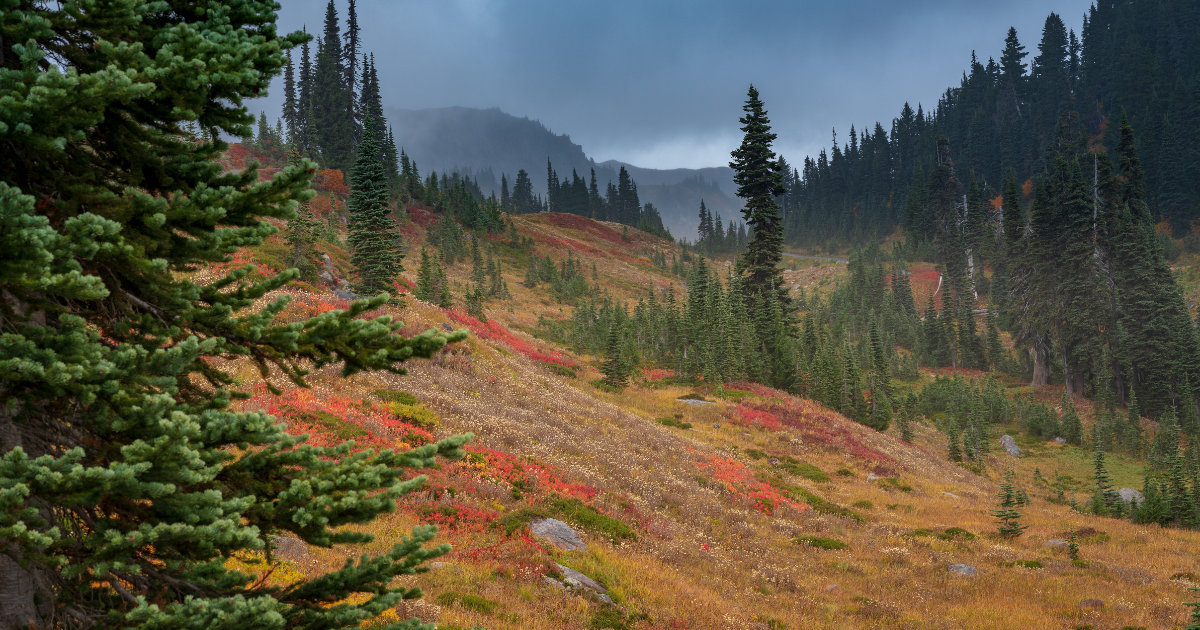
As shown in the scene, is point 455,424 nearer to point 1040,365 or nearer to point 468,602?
point 468,602

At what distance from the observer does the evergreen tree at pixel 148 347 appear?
9.87 ft

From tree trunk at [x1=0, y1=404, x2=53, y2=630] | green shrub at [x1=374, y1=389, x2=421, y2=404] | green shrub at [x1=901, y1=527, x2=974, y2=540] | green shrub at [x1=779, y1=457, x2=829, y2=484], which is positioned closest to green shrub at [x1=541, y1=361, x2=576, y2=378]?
green shrub at [x1=779, y1=457, x2=829, y2=484]

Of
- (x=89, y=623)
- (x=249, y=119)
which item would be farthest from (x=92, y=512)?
(x=249, y=119)

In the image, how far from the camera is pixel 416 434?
50.8ft

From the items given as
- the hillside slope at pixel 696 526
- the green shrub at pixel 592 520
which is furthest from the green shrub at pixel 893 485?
the green shrub at pixel 592 520

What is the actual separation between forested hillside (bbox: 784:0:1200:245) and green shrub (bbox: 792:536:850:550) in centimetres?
11325

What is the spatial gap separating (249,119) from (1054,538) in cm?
2674

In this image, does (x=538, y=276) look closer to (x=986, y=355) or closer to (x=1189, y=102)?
(x=986, y=355)

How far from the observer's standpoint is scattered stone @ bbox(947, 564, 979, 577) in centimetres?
1574

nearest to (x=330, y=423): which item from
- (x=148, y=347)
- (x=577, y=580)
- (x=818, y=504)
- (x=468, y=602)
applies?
(x=468, y=602)

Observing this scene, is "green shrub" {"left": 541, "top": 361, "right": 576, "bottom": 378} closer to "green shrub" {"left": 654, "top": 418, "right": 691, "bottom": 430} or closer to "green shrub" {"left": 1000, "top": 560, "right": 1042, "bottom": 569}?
"green shrub" {"left": 654, "top": 418, "right": 691, "bottom": 430}

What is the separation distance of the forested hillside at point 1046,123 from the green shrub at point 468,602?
125m

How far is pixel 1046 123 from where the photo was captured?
408ft

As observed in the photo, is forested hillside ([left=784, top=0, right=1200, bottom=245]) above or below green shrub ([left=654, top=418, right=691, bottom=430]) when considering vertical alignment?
above
